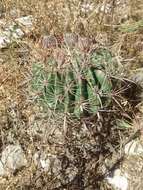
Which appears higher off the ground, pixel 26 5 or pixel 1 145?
pixel 26 5

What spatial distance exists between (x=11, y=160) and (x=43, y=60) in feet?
2.21

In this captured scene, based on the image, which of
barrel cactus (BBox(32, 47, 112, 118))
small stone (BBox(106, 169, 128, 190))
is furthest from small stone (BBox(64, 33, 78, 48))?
small stone (BBox(106, 169, 128, 190))

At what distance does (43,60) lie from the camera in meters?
3.20

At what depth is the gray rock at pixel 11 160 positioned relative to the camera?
3.21 metres

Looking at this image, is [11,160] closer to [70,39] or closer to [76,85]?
[76,85]

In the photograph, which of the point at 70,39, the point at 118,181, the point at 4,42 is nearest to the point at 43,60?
the point at 70,39

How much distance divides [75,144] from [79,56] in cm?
60

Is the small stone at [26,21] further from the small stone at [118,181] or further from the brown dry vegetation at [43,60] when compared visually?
the small stone at [118,181]

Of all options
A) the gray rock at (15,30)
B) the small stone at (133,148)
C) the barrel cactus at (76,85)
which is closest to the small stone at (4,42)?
the gray rock at (15,30)

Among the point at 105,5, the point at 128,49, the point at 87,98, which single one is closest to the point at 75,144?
the point at 87,98

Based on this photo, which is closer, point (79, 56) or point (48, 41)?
point (79, 56)

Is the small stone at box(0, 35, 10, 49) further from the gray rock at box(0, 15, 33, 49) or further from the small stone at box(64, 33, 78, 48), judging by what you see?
the small stone at box(64, 33, 78, 48)

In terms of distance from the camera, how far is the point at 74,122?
3172 mm

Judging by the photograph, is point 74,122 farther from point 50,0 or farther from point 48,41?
point 50,0
